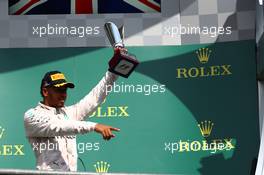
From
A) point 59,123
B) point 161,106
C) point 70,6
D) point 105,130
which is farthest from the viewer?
point 70,6

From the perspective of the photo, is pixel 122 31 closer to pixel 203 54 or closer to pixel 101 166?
pixel 203 54

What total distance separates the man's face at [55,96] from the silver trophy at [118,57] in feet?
1.49

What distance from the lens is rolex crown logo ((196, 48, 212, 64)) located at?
19.0ft

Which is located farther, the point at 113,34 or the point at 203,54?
the point at 203,54

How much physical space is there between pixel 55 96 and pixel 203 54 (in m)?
1.36

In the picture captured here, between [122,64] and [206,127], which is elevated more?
[122,64]

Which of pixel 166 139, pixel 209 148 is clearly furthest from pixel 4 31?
pixel 209 148

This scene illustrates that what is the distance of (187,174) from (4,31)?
2.05 meters

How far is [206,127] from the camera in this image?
5.71m

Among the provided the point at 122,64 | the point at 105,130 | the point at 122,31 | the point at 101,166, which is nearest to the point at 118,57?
the point at 122,64

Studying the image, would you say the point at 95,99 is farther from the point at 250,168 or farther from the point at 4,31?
the point at 250,168

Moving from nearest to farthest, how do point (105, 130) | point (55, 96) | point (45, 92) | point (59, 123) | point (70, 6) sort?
point (59, 123) → point (105, 130) → point (55, 96) → point (45, 92) → point (70, 6)

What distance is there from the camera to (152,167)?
568 centimetres

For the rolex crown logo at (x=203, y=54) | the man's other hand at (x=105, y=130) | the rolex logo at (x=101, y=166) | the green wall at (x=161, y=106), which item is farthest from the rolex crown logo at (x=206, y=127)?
the rolex logo at (x=101, y=166)
